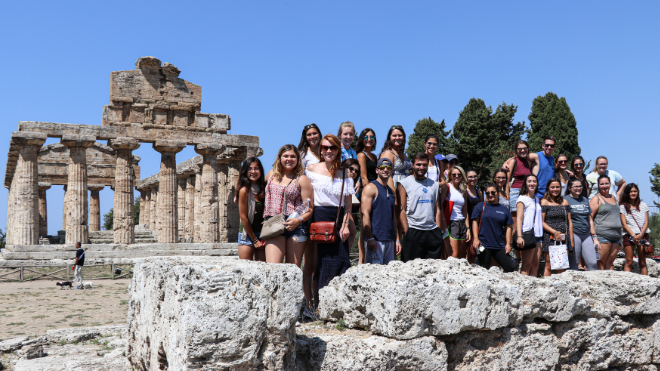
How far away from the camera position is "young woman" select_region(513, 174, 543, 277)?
24.9 feet

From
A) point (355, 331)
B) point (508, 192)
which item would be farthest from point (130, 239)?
point (355, 331)

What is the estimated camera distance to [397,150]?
7.64 m

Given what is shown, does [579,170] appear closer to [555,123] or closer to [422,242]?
[422,242]

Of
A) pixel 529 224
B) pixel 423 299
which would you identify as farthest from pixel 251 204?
pixel 529 224

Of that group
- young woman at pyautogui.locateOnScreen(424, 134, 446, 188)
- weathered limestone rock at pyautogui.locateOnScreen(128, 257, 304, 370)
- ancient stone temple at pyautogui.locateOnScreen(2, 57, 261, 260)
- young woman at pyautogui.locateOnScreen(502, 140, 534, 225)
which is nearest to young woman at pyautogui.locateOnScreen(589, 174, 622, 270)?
young woman at pyautogui.locateOnScreen(502, 140, 534, 225)

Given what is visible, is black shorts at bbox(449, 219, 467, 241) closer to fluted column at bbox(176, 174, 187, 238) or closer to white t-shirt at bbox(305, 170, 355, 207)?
white t-shirt at bbox(305, 170, 355, 207)

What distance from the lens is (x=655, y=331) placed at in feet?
18.6

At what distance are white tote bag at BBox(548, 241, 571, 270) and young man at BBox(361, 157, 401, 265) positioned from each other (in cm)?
261

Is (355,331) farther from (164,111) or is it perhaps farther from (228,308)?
(164,111)

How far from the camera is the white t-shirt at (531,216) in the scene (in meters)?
7.62

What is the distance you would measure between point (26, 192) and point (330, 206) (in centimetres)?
2002

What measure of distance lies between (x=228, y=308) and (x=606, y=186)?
7.08 metres

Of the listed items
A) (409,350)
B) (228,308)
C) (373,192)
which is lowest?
(409,350)

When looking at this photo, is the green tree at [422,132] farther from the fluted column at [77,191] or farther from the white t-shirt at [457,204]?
the white t-shirt at [457,204]
